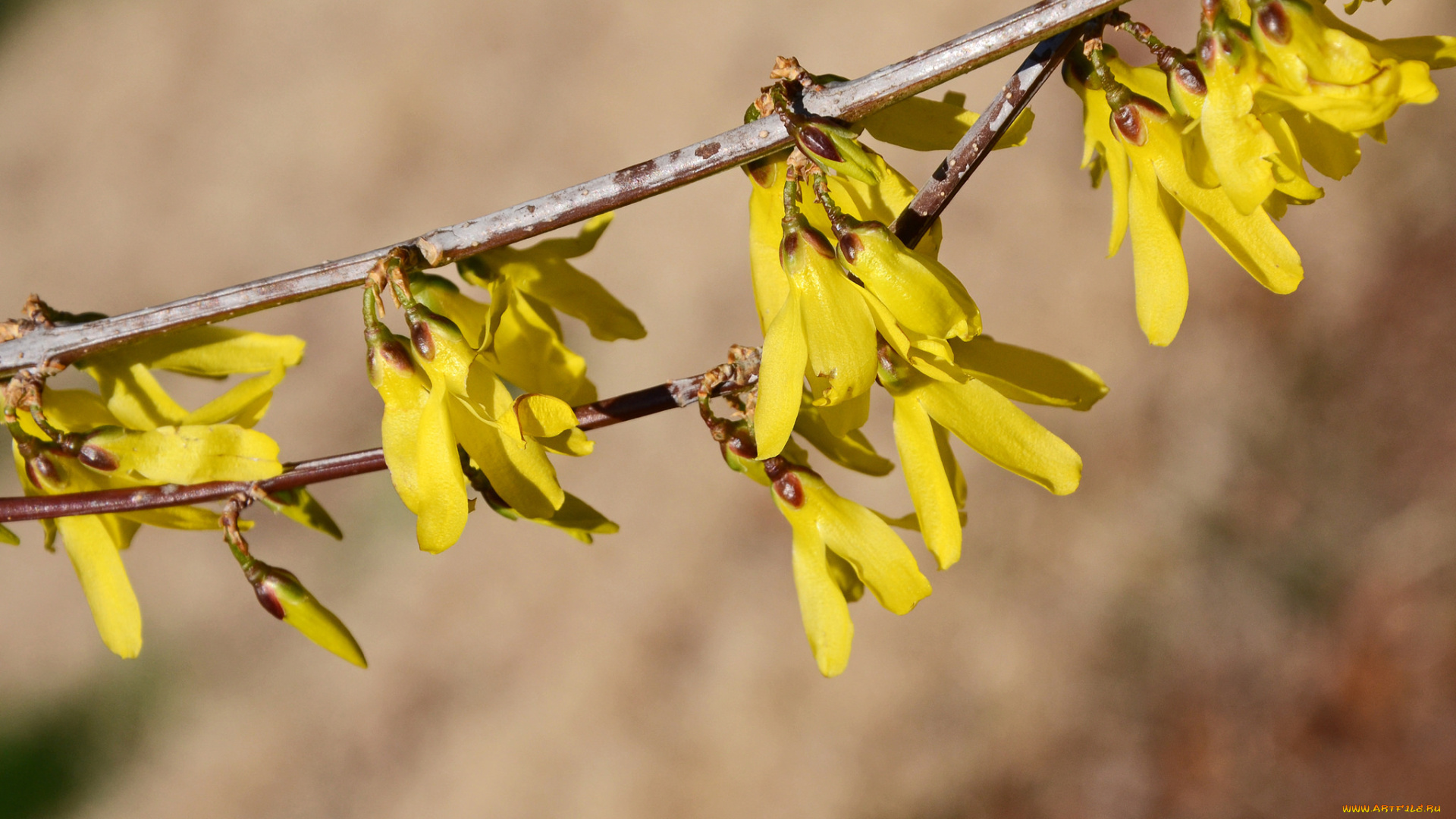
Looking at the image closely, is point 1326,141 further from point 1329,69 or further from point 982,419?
point 982,419

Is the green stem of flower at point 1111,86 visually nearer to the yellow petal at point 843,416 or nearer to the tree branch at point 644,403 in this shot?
the tree branch at point 644,403

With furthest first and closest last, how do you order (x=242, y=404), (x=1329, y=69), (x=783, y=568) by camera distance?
(x=783, y=568)
(x=242, y=404)
(x=1329, y=69)

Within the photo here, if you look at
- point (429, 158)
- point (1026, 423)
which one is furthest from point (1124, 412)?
point (429, 158)

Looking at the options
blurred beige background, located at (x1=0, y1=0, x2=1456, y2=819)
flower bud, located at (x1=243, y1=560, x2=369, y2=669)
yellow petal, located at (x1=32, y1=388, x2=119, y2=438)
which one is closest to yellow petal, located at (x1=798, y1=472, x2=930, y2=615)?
flower bud, located at (x1=243, y1=560, x2=369, y2=669)

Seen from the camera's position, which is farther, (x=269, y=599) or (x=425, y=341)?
(x=269, y=599)

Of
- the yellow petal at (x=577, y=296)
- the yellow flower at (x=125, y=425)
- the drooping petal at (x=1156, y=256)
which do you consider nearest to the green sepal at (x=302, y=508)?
the yellow flower at (x=125, y=425)

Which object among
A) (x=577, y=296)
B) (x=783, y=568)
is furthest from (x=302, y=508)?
(x=783, y=568)

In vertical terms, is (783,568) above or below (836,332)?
above

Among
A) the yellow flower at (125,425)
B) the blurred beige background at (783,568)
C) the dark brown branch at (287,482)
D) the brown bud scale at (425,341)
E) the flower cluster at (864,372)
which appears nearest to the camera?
the flower cluster at (864,372)
